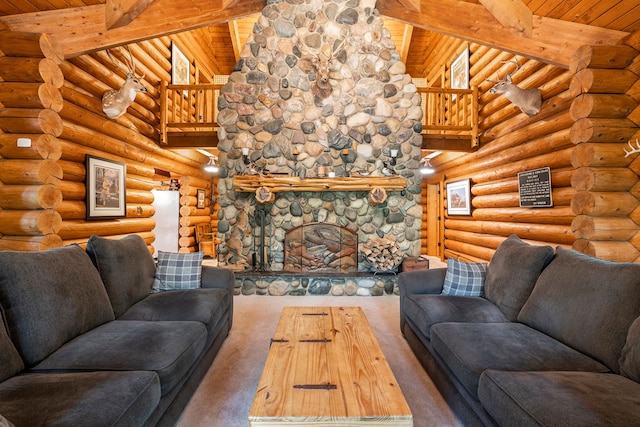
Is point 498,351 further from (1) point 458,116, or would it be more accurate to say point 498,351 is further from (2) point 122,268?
(1) point 458,116

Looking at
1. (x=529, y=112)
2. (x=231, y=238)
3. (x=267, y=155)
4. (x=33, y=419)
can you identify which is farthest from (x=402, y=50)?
(x=33, y=419)

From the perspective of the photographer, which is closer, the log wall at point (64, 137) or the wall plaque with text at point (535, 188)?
the log wall at point (64, 137)

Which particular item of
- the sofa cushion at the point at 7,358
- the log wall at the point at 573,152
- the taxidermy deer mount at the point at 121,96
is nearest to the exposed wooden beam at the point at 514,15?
the log wall at the point at 573,152

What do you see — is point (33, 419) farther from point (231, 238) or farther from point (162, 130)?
point (162, 130)

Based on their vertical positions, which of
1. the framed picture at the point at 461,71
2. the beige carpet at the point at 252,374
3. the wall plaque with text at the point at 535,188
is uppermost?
the framed picture at the point at 461,71

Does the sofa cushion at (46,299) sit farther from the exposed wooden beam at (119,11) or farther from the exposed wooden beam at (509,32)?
the exposed wooden beam at (509,32)

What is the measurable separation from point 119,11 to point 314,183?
2.82 m

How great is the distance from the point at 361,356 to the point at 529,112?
3.92 m

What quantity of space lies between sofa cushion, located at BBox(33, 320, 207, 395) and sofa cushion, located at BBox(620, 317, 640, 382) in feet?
6.74

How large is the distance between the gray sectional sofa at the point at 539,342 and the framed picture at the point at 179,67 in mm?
6005

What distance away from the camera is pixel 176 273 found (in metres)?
2.69

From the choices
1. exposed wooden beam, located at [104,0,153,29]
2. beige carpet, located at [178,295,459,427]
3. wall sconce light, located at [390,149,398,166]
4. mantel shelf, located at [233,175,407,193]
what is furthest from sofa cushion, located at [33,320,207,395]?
wall sconce light, located at [390,149,398,166]

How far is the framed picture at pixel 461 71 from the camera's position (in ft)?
18.7

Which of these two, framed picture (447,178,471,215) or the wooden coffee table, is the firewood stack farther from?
the wooden coffee table
